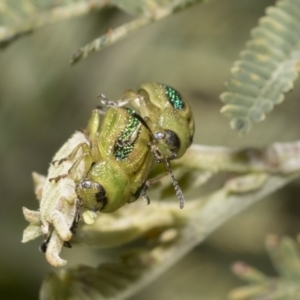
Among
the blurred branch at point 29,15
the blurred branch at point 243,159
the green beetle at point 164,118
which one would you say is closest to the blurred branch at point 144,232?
the blurred branch at point 243,159

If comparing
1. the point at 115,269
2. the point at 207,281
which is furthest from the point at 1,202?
the point at 115,269

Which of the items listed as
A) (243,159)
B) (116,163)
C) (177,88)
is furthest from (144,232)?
(177,88)

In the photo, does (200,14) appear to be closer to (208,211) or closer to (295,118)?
(295,118)

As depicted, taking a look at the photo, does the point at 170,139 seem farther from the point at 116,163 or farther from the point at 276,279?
the point at 276,279

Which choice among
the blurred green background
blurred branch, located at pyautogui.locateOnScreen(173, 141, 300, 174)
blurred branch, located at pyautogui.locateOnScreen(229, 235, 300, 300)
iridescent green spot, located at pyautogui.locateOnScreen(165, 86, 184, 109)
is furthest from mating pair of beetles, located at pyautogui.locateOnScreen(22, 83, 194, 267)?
the blurred green background

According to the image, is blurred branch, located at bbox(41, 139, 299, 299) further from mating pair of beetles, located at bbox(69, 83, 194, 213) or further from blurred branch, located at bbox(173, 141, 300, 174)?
mating pair of beetles, located at bbox(69, 83, 194, 213)

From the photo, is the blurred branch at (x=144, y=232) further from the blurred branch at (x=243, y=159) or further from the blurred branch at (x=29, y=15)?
the blurred branch at (x=29, y=15)
